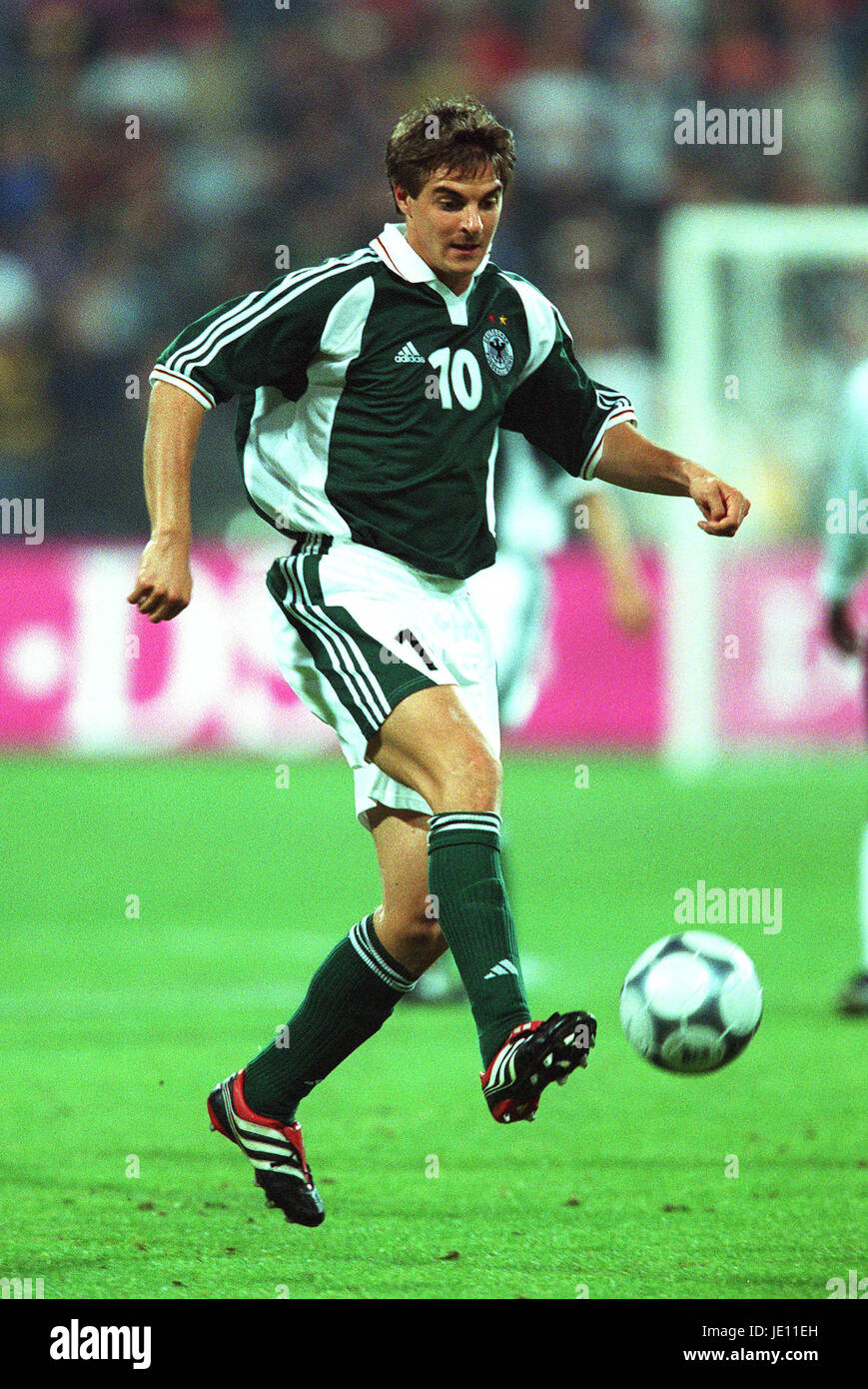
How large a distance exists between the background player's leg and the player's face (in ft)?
2.64

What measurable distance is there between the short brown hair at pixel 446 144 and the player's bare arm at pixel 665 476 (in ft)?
2.03

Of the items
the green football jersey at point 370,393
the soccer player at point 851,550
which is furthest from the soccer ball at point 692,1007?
the soccer player at point 851,550

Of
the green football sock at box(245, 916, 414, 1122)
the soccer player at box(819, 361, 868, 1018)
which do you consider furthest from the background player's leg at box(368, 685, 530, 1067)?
the soccer player at box(819, 361, 868, 1018)

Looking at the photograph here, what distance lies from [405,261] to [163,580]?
32.8 inches

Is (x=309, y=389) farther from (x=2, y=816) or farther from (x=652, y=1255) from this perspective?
(x=2, y=816)

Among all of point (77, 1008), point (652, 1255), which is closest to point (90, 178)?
point (77, 1008)

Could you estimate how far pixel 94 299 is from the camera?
585 inches

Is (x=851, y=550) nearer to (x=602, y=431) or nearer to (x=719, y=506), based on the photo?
(x=602, y=431)

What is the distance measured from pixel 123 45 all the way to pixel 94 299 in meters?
2.40

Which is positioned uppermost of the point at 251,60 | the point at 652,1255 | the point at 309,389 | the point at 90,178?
the point at 251,60

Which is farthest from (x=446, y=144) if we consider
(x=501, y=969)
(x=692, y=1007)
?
(x=692, y=1007)

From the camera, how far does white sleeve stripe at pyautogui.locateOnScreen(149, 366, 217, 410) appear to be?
3.78 meters

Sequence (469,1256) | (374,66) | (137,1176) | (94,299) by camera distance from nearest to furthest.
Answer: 1. (469,1256)
2. (137,1176)
3. (94,299)
4. (374,66)

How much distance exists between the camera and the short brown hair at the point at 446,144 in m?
3.77
